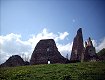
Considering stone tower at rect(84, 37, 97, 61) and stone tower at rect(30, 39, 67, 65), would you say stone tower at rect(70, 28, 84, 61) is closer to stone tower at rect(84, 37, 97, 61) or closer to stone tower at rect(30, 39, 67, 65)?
stone tower at rect(84, 37, 97, 61)

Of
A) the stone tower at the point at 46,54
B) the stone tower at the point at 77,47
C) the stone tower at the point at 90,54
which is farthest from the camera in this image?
the stone tower at the point at 77,47

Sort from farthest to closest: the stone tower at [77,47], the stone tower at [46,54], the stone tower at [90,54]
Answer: the stone tower at [77,47]
the stone tower at [90,54]
the stone tower at [46,54]

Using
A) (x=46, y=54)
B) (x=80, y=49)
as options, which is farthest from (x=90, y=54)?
(x=46, y=54)

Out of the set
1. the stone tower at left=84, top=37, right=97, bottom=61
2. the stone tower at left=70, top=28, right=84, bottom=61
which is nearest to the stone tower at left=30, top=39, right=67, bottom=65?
the stone tower at left=84, top=37, right=97, bottom=61

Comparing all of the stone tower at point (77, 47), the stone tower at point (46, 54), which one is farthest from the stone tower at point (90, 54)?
the stone tower at point (46, 54)

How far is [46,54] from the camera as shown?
44.9 m

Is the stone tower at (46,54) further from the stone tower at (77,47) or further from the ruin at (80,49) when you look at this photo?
the stone tower at (77,47)

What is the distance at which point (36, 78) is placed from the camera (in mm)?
20703

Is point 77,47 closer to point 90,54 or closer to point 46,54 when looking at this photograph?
point 90,54

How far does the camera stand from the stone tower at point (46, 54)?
144 ft

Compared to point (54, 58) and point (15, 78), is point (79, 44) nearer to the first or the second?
point (54, 58)

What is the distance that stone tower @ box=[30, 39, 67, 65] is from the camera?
44031mm

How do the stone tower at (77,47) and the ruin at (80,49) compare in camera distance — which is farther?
the stone tower at (77,47)

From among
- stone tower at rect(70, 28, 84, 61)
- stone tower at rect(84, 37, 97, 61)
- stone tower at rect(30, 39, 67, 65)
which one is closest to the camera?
stone tower at rect(30, 39, 67, 65)
